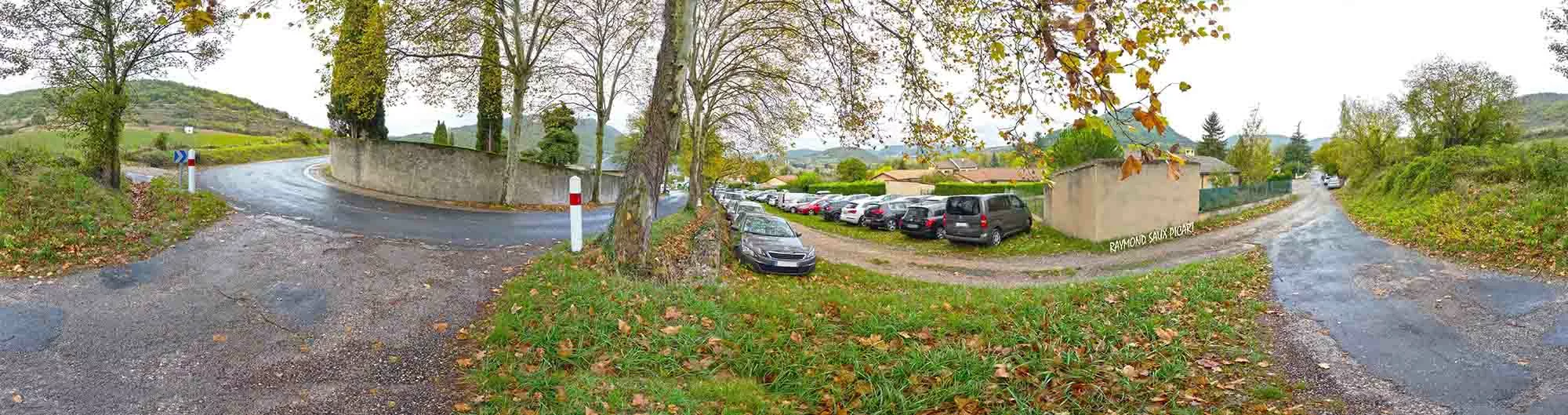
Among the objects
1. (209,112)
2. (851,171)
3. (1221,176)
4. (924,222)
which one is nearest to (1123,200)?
(924,222)

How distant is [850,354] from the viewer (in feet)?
Answer: 14.8

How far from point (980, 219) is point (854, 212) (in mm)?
11192

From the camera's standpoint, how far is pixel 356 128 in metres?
20.5

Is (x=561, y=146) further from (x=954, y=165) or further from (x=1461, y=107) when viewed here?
(x=1461, y=107)

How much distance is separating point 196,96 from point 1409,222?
70824mm

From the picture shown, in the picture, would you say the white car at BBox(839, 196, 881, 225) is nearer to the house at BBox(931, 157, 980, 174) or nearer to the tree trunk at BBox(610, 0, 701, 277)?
the house at BBox(931, 157, 980, 174)

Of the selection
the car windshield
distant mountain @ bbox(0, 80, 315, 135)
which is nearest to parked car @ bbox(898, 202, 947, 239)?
the car windshield

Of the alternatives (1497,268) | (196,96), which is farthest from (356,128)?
(196,96)

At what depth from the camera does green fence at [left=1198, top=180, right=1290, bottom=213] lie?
20.1 metres

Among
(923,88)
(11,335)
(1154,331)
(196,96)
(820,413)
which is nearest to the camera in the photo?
(820,413)

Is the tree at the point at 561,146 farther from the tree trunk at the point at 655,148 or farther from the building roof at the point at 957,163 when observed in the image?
the tree trunk at the point at 655,148

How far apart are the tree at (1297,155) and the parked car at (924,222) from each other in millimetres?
80391

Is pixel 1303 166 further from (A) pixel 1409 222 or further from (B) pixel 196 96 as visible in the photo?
(B) pixel 196 96

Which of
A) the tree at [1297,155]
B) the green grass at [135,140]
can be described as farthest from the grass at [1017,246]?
the tree at [1297,155]
